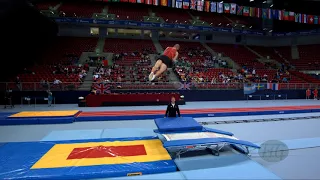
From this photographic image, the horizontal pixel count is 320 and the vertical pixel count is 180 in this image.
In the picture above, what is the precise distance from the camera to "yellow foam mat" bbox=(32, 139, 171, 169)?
14.9ft

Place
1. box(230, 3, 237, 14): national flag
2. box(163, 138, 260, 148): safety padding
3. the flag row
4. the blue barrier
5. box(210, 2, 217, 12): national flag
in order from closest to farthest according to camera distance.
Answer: box(163, 138, 260, 148): safety padding < the flag row < the blue barrier < box(210, 2, 217, 12): national flag < box(230, 3, 237, 14): national flag

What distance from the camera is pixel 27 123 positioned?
333 inches

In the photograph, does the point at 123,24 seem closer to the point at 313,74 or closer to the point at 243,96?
the point at 243,96

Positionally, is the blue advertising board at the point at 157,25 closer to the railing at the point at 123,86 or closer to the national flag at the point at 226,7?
the national flag at the point at 226,7

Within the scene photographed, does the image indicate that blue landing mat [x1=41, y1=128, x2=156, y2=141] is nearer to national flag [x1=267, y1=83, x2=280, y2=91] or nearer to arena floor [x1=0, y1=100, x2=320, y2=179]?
arena floor [x1=0, y1=100, x2=320, y2=179]

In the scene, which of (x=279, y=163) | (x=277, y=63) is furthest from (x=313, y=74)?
(x=279, y=163)

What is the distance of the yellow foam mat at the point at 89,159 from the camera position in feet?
14.9

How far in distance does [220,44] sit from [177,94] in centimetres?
1587

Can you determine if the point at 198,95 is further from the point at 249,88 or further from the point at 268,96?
the point at 268,96

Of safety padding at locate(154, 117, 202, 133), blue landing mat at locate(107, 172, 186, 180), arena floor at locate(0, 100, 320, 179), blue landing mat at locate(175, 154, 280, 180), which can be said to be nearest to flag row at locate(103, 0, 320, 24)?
arena floor at locate(0, 100, 320, 179)

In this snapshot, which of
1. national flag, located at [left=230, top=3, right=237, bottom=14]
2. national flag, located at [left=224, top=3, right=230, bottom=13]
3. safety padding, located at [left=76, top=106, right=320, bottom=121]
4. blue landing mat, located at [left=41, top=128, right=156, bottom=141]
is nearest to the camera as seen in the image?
blue landing mat, located at [left=41, top=128, right=156, bottom=141]

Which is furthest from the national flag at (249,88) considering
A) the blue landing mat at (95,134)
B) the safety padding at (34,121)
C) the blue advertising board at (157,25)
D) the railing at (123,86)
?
the safety padding at (34,121)

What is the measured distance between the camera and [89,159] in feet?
15.7

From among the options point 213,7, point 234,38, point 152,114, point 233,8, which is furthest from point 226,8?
point 152,114
